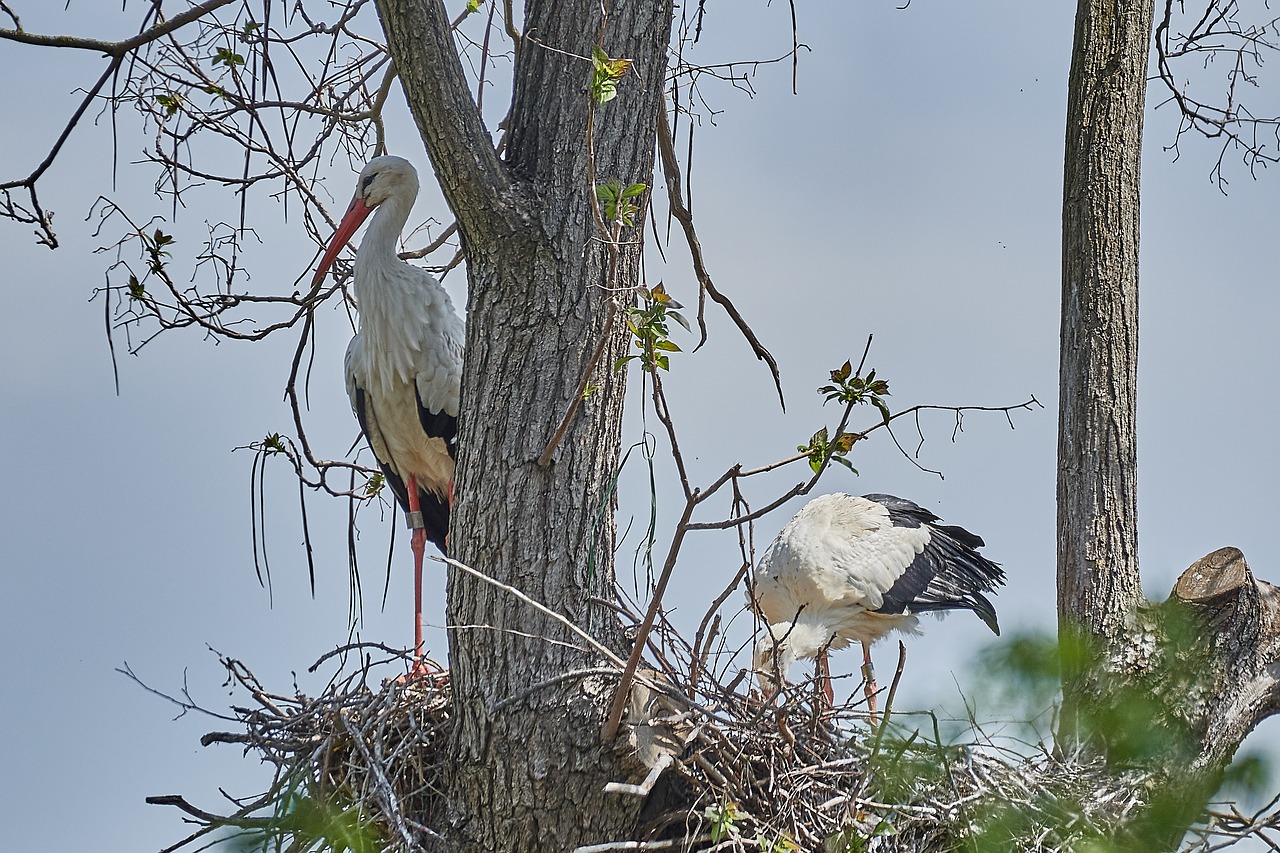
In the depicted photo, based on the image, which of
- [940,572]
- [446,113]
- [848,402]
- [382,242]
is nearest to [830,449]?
[848,402]

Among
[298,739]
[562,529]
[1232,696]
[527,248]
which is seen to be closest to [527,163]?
[527,248]

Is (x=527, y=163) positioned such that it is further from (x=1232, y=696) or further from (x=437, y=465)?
(x=1232, y=696)

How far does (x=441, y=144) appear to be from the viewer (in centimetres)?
299

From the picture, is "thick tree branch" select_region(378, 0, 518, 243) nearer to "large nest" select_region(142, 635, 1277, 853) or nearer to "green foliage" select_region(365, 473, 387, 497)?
"large nest" select_region(142, 635, 1277, 853)

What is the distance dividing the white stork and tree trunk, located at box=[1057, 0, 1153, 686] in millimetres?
1580

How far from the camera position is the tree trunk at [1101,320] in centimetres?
420

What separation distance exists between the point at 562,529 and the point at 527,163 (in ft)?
3.06

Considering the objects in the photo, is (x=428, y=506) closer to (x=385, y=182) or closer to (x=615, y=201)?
(x=385, y=182)

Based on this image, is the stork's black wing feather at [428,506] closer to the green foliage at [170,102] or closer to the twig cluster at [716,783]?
the green foliage at [170,102]

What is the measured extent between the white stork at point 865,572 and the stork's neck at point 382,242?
219 cm

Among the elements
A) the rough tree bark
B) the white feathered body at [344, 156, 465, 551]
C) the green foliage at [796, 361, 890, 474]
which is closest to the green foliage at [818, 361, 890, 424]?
the green foliage at [796, 361, 890, 474]

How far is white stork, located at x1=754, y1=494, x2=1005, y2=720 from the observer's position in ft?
19.2

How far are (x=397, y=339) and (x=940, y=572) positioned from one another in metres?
3.02

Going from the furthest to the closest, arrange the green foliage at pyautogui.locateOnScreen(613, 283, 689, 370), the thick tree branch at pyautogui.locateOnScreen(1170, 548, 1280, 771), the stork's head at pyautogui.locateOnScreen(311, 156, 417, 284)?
the stork's head at pyautogui.locateOnScreen(311, 156, 417, 284)
the thick tree branch at pyautogui.locateOnScreen(1170, 548, 1280, 771)
the green foliage at pyautogui.locateOnScreen(613, 283, 689, 370)
